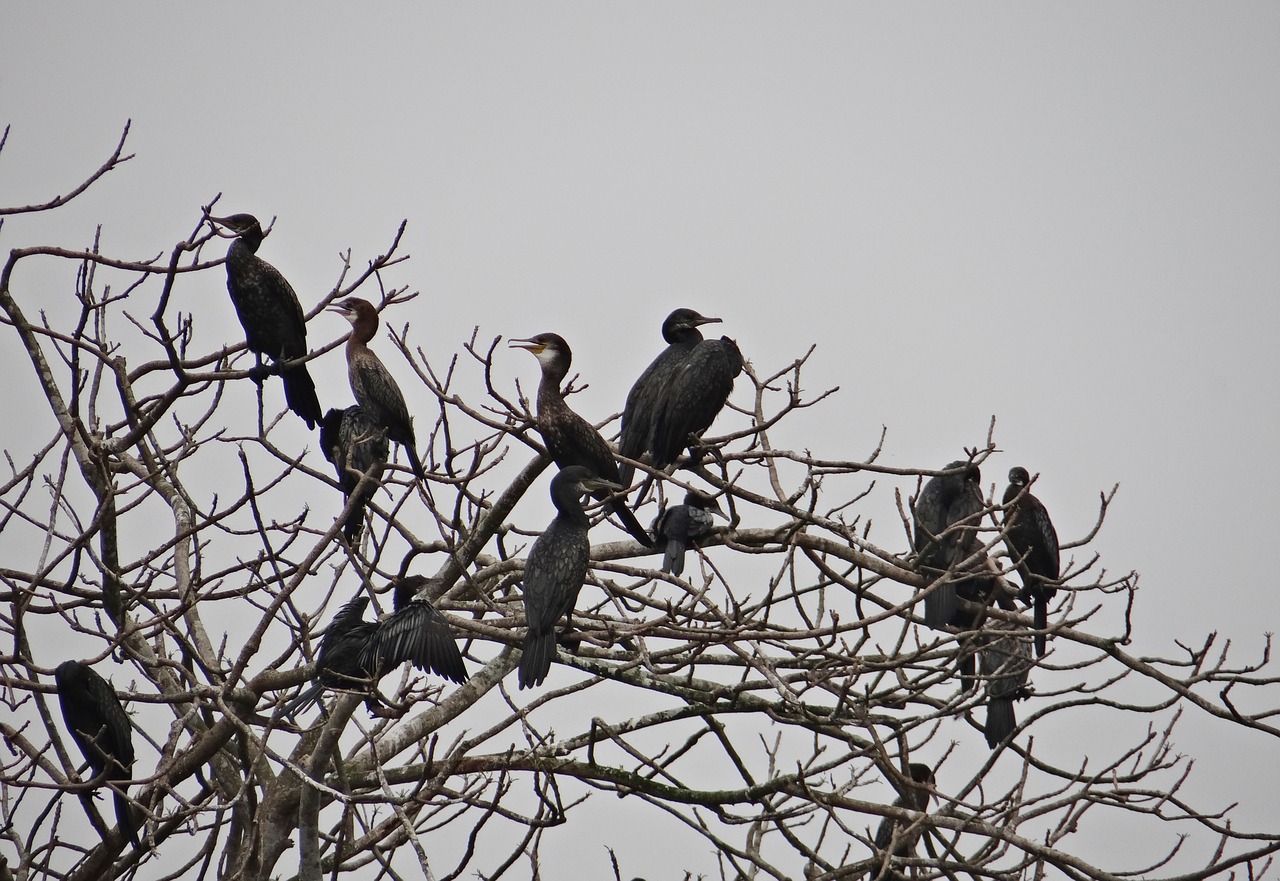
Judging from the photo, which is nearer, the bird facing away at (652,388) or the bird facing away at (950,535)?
the bird facing away at (950,535)

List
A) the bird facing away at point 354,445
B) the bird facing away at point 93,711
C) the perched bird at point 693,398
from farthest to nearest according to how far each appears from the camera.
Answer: the perched bird at point 693,398, the bird facing away at point 354,445, the bird facing away at point 93,711

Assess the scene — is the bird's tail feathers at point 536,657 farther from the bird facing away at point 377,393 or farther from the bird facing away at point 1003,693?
the bird facing away at point 1003,693

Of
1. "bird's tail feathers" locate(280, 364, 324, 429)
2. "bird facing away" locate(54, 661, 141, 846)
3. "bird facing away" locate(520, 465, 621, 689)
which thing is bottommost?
"bird facing away" locate(54, 661, 141, 846)

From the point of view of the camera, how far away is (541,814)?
369 centimetres

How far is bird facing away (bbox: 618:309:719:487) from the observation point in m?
6.22

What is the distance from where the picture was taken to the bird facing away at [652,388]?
6.22 m

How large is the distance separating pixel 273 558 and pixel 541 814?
6.09ft

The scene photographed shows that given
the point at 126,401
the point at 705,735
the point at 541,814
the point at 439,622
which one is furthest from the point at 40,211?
the point at 705,735

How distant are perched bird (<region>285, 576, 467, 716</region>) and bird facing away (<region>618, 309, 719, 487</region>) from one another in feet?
5.25

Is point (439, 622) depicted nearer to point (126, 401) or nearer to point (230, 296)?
point (126, 401)

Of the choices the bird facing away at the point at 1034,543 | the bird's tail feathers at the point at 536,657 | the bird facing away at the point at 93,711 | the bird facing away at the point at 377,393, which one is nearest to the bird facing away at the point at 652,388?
the bird facing away at the point at 377,393

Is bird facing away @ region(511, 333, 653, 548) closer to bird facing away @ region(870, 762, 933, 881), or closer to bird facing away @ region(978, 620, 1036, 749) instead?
bird facing away @ region(870, 762, 933, 881)

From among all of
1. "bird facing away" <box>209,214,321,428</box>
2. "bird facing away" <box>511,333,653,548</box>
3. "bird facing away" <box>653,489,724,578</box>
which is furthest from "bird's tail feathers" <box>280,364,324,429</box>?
"bird facing away" <box>653,489,724,578</box>

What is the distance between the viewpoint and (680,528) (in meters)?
5.42
